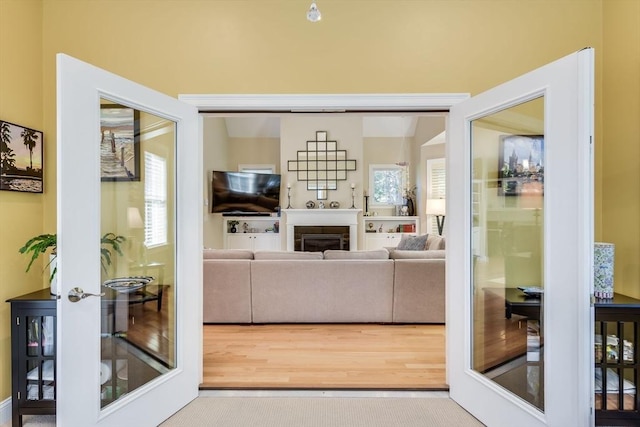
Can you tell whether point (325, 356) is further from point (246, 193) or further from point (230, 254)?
point (246, 193)

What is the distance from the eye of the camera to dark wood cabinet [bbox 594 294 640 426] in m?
1.89

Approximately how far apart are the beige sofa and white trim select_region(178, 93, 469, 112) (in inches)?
77.6

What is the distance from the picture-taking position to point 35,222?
2355 millimetres

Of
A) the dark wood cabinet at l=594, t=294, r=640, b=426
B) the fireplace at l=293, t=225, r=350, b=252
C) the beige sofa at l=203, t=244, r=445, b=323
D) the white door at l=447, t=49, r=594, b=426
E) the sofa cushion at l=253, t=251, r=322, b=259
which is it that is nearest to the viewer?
the white door at l=447, t=49, r=594, b=426

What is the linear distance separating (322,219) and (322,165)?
4.10ft

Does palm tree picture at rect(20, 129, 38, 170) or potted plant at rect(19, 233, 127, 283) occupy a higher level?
palm tree picture at rect(20, 129, 38, 170)

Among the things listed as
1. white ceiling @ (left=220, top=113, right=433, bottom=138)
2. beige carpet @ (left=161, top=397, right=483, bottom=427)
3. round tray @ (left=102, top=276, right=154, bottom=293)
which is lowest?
beige carpet @ (left=161, top=397, right=483, bottom=427)

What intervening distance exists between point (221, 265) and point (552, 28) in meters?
3.64

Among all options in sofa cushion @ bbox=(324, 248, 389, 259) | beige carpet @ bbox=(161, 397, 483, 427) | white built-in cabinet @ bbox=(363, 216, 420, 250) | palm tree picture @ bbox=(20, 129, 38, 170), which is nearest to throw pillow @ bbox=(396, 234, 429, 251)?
white built-in cabinet @ bbox=(363, 216, 420, 250)

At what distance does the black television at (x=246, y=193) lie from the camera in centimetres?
797

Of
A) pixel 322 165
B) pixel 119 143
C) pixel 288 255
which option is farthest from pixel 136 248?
pixel 322 165

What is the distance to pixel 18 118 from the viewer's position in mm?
2215

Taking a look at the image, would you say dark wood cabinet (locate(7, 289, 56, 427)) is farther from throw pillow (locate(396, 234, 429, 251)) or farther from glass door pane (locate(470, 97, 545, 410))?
throw pillow (locate(396, 234, 429, 251))

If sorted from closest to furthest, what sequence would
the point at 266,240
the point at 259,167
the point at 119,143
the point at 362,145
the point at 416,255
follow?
the point at 119,143
the point at 416,255
the point at 362,145
the point at 266,240
the point at 259,167
